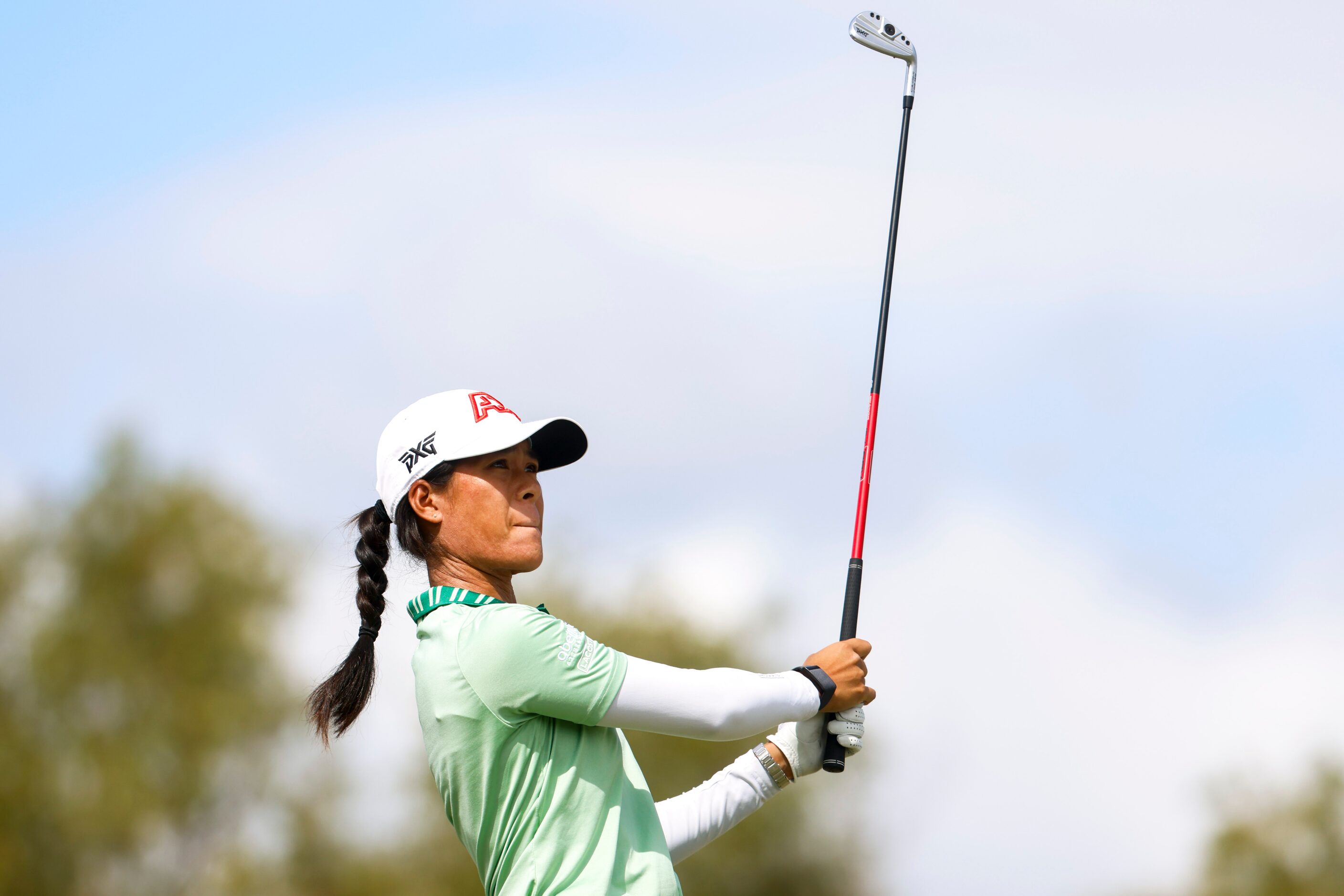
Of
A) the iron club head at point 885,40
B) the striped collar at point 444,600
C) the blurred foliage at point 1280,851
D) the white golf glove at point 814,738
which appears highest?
the iron club head at point 885,40

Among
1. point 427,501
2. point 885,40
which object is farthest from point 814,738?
point 885,40

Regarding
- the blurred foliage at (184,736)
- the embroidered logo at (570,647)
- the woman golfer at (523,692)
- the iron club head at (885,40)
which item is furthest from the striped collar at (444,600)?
the blurred foliage at (184,736)

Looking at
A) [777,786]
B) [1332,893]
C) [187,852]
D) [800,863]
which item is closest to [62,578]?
[187,852]

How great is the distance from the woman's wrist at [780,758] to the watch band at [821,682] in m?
0.46

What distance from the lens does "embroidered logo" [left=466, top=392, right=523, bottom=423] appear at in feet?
15.1

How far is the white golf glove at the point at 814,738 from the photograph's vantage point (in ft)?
15.1

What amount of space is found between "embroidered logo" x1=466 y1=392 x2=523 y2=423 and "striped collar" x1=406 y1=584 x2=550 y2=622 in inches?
20.4

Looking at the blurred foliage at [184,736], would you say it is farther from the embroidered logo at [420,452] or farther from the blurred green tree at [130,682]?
the embroidered logo at [420,452]

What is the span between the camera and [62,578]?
26.7 metres

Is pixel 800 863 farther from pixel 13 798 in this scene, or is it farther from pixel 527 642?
pixel 527 642


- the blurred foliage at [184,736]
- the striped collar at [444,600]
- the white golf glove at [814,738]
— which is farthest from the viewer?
the blurred foliage at [184,736]

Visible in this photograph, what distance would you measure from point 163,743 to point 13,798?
2.51 meters

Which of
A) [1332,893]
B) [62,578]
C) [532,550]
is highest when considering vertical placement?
[532,550]

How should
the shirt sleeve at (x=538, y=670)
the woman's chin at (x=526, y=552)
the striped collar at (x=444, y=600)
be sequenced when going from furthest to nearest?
the woman's chin at (x=526, y=552) < the striped collar at (x=444, y=600) < the shirt sleeve at (x=538, y=670)
